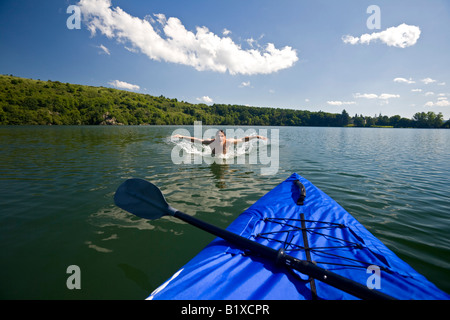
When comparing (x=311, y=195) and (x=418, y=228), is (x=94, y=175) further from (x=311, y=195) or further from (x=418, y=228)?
(x=418, y=228)

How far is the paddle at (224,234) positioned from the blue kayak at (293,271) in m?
0.15

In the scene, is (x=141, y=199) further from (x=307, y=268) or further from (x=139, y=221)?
(x=307, y=268)

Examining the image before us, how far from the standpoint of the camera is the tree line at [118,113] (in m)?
68.7

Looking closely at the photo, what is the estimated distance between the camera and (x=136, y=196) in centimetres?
351

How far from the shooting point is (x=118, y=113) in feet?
293

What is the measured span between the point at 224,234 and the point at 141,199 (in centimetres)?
186

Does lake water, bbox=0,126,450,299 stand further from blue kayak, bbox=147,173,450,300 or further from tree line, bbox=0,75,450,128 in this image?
tree line, bbox=0,75,450,128

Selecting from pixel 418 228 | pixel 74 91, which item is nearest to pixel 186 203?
pixel 418 228

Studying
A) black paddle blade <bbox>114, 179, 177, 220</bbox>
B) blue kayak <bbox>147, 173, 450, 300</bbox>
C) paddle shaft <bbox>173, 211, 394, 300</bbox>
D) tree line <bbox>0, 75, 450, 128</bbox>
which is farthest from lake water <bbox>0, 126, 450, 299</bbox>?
tree line <bbox>0, 75, 450, 128</bbox>

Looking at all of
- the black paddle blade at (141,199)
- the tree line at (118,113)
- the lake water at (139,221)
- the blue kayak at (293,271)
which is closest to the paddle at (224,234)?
the black paddle blade at (141,199)

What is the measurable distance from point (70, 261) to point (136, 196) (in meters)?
1.43

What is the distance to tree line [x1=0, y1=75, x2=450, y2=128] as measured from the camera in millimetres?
68688

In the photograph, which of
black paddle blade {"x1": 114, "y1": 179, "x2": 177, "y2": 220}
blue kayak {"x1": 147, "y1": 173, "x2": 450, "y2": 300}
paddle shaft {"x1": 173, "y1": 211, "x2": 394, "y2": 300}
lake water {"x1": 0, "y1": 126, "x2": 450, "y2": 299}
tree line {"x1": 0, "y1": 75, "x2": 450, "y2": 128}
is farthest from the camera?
tree line {"x1": 0, "y1": 75, "x2": 450, "y2": 128}

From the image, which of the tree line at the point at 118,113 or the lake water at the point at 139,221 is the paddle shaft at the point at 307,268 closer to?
the lake water at the point at 139,221
